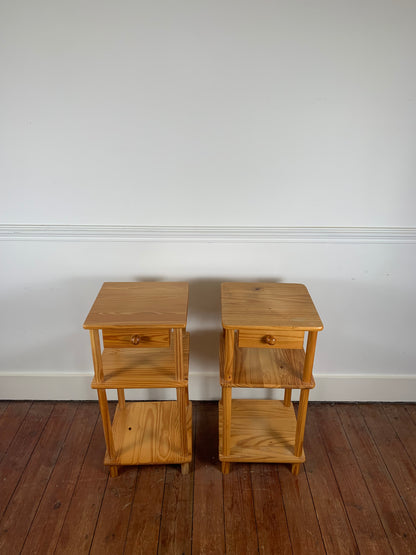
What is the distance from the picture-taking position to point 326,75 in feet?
4.83

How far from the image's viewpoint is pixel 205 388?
6.53 ft

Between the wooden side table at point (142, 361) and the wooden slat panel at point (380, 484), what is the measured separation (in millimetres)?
765

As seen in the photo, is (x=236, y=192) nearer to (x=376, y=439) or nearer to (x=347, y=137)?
(x=347, y=137)

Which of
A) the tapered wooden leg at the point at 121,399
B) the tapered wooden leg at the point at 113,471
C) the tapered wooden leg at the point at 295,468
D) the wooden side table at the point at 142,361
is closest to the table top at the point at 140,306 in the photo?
the wooden side table at the point at 142,361

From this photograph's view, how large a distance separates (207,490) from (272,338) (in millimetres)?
711

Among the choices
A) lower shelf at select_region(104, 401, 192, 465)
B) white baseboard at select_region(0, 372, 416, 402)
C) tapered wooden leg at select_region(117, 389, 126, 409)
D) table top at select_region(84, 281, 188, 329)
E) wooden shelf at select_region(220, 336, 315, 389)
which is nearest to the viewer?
table top at select_region(84, 281, 188, 329)

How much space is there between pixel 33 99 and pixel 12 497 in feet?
5.14

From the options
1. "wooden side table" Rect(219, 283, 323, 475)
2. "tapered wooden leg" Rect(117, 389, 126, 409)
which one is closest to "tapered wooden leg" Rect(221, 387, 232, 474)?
"wooden side table" Rect(219, 283, 323, 475)

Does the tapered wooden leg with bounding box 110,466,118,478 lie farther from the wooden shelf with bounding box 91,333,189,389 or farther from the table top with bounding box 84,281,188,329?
the table top with bounding box 84,281,188,329

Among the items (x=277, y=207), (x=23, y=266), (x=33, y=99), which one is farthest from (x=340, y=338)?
(x=33, y=99)

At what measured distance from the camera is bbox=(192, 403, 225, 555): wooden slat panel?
1.39 m

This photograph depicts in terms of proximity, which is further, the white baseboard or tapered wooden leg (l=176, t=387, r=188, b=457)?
the white baseboard

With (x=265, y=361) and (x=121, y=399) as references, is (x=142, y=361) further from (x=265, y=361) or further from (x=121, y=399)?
(x=265, y=361)

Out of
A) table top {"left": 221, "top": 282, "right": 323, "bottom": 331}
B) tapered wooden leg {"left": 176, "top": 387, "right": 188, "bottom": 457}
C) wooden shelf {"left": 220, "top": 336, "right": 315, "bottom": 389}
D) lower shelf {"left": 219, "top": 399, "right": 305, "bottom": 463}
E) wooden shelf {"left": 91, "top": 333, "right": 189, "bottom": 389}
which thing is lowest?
lower shelf {"left": 219, "top": 399, "right": 305, "bottom": 463}
